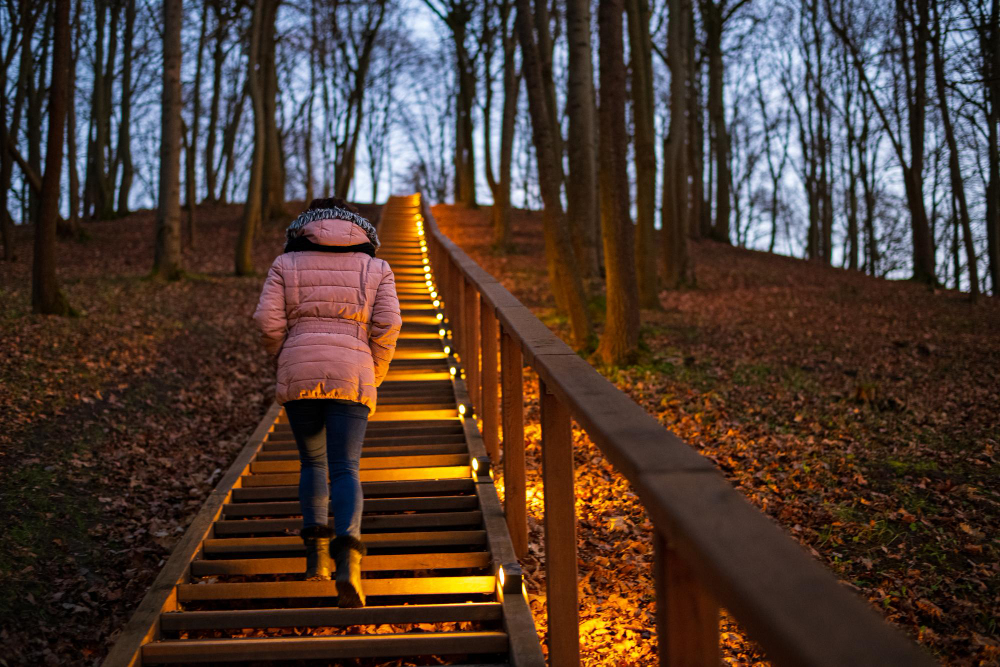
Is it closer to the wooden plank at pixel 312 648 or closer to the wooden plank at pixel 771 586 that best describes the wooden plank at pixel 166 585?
the wooden plank at pixel 312 648

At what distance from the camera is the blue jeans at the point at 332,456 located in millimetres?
3721

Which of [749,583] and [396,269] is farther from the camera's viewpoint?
[396,269]

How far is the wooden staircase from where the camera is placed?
3291 mm

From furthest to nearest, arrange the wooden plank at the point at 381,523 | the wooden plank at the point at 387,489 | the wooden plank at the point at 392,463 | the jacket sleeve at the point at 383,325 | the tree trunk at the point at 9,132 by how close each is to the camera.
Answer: the tree trunk at the point at 9,132 < the wooden plank at the point at 392,463 < the wooden plank at the point at 387,489 < the wooden plank at the point at 381,523 < the jacket sleeve at the point at 383,325

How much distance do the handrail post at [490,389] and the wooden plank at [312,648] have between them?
243 centimetres

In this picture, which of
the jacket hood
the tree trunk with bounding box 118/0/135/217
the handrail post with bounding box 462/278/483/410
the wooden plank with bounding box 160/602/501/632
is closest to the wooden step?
the wooden plank with bounding box 160/602/501/632

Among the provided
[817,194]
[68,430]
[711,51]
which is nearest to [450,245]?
[68,430]

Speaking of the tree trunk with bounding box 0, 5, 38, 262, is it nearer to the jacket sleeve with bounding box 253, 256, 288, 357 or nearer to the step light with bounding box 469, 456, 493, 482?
the step light with bounding box 469, 456, 493, 482

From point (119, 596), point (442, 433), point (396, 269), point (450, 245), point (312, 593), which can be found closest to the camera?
point (312, 593)

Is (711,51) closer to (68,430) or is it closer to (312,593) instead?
(68,430)

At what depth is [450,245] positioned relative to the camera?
349 inches

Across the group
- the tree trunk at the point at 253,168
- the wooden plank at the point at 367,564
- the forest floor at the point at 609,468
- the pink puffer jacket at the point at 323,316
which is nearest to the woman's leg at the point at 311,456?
the pink puffer jacket at the point at 323,316

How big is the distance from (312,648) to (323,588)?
606 mm

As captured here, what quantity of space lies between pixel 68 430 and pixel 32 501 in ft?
5.02
